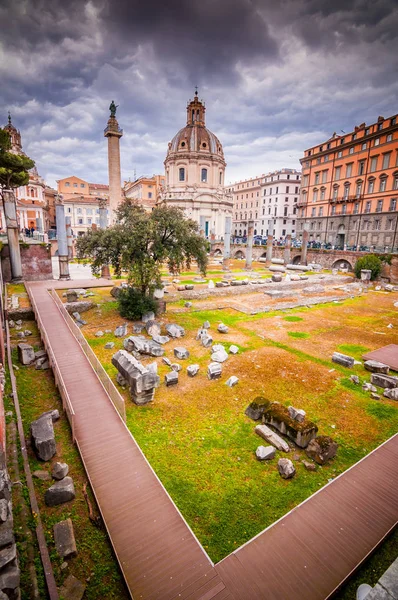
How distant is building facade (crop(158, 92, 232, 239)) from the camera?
5831cm

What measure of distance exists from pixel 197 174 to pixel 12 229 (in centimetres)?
4546

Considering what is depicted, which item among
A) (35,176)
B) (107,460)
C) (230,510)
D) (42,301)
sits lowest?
(230,510)

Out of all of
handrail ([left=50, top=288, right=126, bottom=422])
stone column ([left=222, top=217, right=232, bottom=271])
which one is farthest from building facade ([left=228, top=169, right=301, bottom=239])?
handrail ([left=50, top=288, right=126, bottom=422])

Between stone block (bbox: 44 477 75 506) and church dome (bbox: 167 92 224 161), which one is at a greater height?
church dome (bbox: 167 92 224 161)

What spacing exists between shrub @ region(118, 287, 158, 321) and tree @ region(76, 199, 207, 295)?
660 millimetres

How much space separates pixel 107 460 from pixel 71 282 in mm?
19069

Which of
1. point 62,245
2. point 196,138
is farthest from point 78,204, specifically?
point 62,245

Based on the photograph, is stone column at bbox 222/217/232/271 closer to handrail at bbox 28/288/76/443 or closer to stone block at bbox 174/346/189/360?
handrail at bbox 28/288/76/443

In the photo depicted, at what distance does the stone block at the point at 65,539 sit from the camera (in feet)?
14.7

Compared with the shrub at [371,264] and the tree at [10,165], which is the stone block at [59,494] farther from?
the shrub at [371,264]

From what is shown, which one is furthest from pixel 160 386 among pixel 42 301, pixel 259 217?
pixel 259 217

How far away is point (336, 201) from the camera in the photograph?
46844mm

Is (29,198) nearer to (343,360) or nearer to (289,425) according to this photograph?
(343,360)

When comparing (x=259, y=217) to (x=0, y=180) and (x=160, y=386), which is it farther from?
(x=160, y=386)
